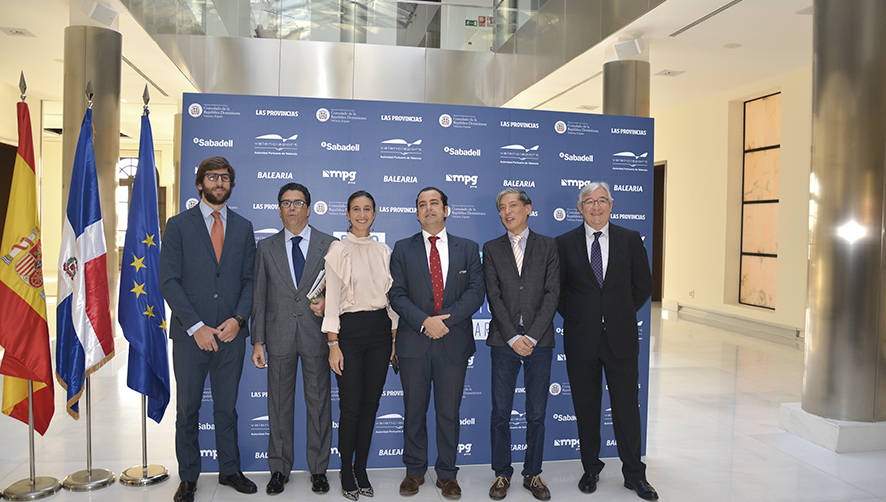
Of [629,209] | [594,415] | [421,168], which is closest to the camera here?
[594,415]

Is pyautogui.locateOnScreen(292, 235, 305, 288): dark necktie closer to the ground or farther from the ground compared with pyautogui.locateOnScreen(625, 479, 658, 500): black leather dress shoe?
farther from the ground

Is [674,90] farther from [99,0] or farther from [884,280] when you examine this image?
[99,0]

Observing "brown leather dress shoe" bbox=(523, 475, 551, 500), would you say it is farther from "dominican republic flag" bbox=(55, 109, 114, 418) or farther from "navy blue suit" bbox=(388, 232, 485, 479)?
"dominican republic flag" bbox=(55, 109, 114, 418)

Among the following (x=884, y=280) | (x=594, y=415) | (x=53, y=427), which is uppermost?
(x=884, y=280)

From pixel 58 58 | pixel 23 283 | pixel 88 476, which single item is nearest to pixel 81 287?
pixel 23 283

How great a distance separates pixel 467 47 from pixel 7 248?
33.9 ft

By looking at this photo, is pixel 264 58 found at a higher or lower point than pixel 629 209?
higher

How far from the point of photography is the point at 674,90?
41.8 ft

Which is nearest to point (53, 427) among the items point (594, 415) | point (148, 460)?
point (148, 460)

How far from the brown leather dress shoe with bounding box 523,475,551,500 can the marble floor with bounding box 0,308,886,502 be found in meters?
0.06

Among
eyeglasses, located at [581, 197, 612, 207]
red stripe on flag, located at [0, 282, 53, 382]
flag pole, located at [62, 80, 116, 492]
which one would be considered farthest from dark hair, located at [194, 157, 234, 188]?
eyeglasses, located at [581, 197, 612, 207]

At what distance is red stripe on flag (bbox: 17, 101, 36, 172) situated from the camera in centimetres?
392

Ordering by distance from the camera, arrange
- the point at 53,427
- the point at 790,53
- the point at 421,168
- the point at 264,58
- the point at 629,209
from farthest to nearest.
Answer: the point at 264,58
the point at 790,53
the point at 53,427
the point at 629,209
the point at 421,168

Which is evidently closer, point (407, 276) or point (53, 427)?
point (407, 276)
